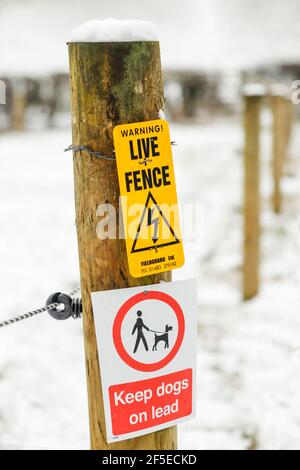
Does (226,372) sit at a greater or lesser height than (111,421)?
lesser

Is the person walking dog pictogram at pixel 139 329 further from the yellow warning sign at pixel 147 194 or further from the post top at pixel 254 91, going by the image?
the post top at pixel 254 91

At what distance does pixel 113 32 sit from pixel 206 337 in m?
2.83

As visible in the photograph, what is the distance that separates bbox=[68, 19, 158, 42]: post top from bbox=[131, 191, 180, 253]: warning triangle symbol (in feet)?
1.25

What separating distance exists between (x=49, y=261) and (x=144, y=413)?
3.90 metres

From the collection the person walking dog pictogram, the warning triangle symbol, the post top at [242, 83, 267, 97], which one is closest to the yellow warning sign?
the warning triangle symbol

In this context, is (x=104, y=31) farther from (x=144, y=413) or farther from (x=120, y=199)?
(x=144, y=413)

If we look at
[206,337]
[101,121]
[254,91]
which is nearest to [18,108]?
[254,91]

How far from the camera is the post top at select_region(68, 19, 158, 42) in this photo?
55.8 inches

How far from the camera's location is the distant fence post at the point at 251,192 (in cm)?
421

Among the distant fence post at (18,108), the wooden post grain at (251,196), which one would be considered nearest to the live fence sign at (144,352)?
the wooden post grain at (251,196)

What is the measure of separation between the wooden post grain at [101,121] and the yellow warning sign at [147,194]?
4cm

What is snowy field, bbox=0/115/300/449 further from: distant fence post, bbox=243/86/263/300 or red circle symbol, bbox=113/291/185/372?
red circle symbol, bbox=113/291/185/372

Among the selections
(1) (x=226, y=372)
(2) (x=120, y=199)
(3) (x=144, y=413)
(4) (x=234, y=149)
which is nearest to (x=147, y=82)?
(2) (x=120, y=199)

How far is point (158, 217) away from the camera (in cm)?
153
